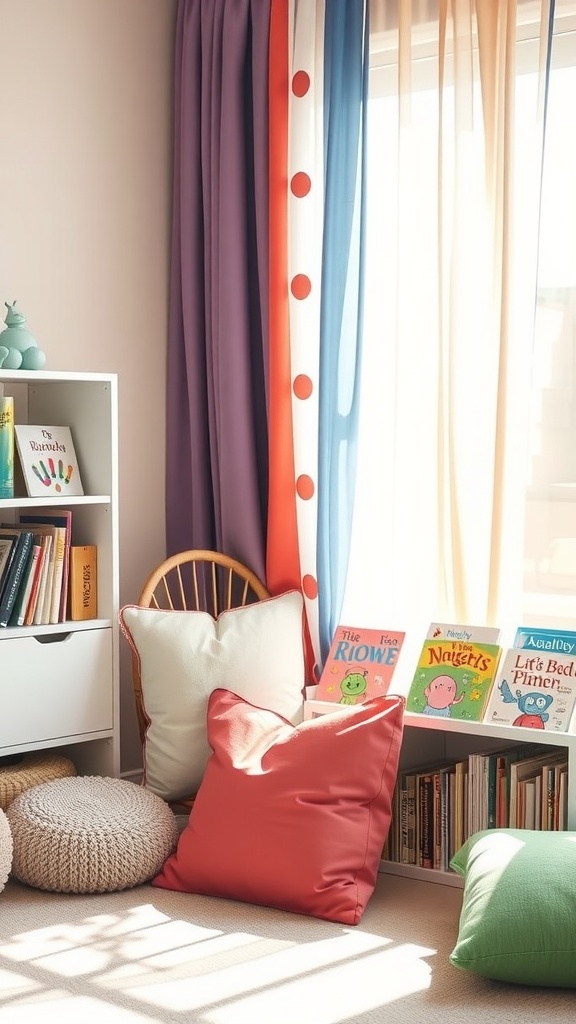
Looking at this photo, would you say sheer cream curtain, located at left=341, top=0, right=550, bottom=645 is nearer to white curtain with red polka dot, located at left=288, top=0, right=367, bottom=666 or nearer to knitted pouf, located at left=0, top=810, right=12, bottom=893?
white curtain with red polka dot, located at left=288, top=0, right=367, bottom=666

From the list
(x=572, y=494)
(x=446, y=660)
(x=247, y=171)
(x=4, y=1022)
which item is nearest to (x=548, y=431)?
(x=572, y=494)

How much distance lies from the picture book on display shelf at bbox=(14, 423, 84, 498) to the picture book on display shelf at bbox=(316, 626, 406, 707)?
2.41ft

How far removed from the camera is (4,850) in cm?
240

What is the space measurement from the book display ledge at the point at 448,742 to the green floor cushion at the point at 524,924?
341 millimetres

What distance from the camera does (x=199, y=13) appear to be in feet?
10.5

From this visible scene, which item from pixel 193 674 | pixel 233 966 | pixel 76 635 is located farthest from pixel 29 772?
pixel 233 966

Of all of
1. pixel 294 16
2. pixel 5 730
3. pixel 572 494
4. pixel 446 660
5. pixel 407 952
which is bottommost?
pixel 407 952

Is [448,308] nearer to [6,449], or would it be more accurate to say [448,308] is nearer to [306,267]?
[306,267]

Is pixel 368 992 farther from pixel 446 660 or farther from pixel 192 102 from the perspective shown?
pixel 192 102

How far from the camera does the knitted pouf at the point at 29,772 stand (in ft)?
8.73

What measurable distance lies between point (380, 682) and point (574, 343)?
35.2 inches

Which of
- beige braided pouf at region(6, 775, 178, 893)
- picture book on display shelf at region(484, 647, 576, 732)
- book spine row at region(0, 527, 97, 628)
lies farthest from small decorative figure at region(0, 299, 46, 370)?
picture book on display shelf at region(484, 647, 576, 732)

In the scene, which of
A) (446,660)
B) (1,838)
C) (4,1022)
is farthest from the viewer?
(446,660)

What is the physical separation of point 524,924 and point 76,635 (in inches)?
50.5
